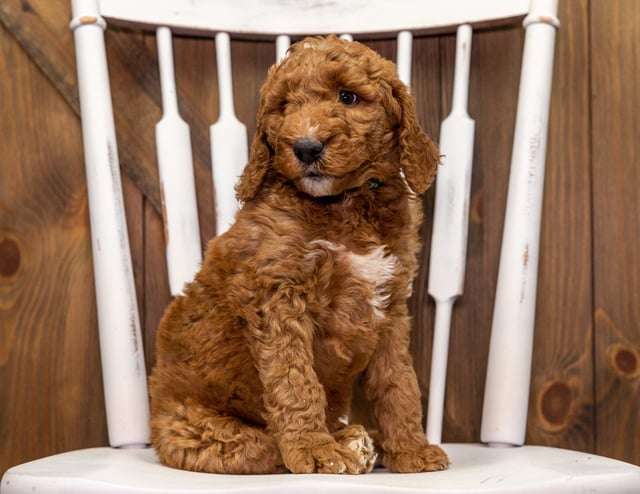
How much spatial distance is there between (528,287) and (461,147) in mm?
255

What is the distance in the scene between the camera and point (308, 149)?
3.18ft

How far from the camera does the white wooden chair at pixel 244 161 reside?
1.17 metres

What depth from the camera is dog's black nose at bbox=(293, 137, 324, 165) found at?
97 cm

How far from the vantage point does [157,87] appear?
1.43 meters

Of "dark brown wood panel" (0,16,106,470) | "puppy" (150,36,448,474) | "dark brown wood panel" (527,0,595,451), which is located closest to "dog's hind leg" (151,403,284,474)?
"puppy" (150,36,448,474)

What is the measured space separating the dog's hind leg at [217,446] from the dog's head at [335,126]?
31 cm

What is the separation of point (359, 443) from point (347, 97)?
0.45m

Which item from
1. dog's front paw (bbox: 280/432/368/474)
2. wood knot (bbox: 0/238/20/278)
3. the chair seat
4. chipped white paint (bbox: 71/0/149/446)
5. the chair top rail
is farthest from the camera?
wood knot (bbox: 0/238/20/278)

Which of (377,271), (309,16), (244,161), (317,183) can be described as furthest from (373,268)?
(309,16)

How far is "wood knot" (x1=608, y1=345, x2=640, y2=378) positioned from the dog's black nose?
733mm

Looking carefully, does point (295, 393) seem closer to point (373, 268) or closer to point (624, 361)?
point (373, 268)

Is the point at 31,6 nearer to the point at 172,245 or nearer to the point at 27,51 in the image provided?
the point at 27,51

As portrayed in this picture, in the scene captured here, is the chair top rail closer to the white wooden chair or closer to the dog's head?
the white wooden chair

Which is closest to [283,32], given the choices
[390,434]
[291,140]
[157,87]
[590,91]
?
[157,87]
